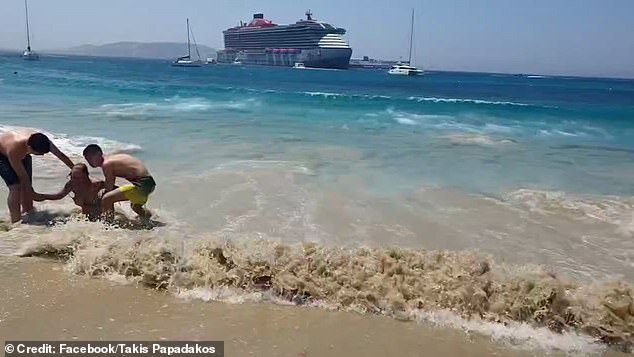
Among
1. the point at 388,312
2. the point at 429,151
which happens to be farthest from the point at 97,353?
the point at 429,151

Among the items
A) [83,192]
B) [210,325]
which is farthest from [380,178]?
[210,325]

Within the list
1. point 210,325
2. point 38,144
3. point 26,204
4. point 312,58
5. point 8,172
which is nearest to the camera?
point 210,325

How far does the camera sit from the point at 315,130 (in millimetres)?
18406

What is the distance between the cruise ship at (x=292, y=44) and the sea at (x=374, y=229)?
86.4m

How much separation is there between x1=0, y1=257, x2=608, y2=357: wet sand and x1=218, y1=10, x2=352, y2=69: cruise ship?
9857cm

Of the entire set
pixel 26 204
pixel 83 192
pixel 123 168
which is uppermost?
pixel 123 168

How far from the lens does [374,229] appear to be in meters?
7.31

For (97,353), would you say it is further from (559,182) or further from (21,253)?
(559,182)

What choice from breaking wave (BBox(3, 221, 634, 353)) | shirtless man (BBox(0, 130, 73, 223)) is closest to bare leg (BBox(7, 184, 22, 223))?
shirtless man (BBox(0, 130, 73, 223))

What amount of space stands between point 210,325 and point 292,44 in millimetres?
104096

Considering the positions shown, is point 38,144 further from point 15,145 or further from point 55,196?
point 55,196

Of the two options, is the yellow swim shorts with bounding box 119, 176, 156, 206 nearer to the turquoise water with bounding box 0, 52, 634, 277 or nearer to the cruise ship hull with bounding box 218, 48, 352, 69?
the turquoise water with bounding box 0, 52, 634, 277

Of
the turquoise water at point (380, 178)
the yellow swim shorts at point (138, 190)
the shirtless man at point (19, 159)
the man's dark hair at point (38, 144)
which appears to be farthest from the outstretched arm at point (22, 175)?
the turquoise water at point (380, 178)

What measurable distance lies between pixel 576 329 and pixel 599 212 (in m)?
4.87
